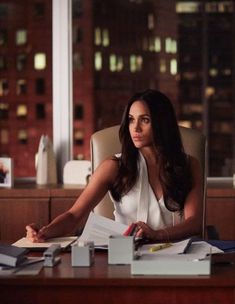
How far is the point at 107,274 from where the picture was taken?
2.17 metres

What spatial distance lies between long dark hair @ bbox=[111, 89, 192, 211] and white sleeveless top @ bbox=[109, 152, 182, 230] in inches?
0.8

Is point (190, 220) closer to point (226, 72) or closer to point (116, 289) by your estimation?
point (116, 289)

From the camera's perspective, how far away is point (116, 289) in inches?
83.4

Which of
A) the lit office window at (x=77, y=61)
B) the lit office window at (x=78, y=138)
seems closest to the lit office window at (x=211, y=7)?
the lit office window at (x=77, y=61)

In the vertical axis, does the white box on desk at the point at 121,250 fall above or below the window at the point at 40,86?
below

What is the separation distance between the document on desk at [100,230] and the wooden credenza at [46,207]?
1754 mm

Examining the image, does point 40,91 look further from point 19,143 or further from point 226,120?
point 226,120

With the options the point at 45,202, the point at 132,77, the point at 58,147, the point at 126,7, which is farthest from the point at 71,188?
the point at 126,7

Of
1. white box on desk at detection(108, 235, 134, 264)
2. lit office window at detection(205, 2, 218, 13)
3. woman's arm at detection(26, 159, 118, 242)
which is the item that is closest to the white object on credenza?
lit office window at detection(205, 2, 218, 13)

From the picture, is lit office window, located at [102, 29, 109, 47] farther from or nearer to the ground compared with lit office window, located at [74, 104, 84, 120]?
farther from the ground

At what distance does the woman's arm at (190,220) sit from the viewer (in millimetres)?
2648

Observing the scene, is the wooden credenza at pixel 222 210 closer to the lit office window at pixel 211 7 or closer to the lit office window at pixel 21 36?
the lit office window at pixel 211 7

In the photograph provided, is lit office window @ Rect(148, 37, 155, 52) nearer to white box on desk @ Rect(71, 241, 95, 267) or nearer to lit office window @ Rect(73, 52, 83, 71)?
lit office window @ Rect(73, 52, 83, 71)

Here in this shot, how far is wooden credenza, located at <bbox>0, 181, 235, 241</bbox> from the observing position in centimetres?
436
